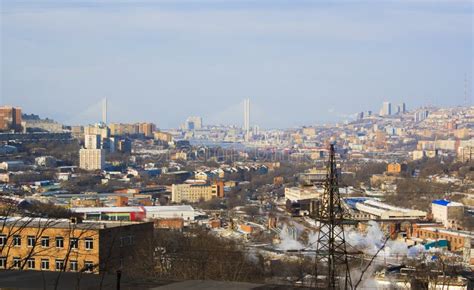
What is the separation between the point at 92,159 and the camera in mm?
40969

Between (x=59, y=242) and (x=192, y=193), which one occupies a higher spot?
(x=59, y=242)

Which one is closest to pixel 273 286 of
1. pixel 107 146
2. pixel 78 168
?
pixel 78 168

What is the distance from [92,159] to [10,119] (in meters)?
7.48

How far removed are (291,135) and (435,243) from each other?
59.1 m

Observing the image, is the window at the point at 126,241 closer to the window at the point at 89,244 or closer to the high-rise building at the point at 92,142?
the window at the point at 89,244

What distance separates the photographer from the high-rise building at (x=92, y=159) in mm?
40750

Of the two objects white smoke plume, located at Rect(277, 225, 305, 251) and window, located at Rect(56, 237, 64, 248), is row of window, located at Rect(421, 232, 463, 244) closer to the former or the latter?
white smoke plume, located at Rect(277, 225, 305, 251)

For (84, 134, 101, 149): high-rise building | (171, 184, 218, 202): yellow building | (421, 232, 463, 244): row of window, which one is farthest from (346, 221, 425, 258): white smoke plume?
(84, 134, 101, 149): high-rise building

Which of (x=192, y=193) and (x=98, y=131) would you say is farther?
(x=98, y=131)

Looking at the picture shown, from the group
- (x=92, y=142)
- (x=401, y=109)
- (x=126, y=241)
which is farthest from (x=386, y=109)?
(x=126, y=241)

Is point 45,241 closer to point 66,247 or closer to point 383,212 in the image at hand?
point 66,247

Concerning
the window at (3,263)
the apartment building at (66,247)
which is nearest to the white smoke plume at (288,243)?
the apartment building at (66,247)

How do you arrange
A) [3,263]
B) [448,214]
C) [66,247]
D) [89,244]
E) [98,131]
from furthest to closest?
[98,131]
[448,214]
[89,244]
[66,247]
[3,263]

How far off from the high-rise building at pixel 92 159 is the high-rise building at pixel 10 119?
18.7 feet
